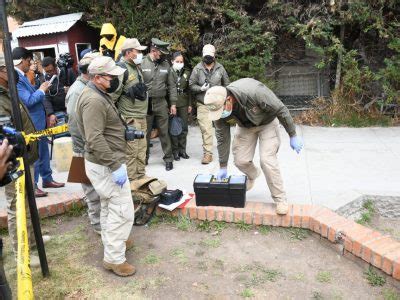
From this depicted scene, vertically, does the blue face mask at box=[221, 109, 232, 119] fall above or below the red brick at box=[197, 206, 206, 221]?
above

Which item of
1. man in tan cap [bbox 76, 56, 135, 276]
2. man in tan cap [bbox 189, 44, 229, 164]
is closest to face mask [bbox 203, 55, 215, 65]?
man in tan cap [bbox 189, 44, 229, 164]

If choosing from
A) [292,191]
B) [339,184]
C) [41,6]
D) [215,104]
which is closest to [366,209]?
[339,184]

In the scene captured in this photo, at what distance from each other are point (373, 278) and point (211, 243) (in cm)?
141

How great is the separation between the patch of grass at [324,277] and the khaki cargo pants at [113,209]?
1608 mm

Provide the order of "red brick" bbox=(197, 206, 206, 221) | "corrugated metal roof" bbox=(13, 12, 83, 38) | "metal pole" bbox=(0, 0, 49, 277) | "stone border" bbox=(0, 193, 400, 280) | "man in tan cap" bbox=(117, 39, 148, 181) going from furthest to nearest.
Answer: "corrugated metal roof" bbox=(13, 12, 83, 38)
"man in tan cap" bbox=(117, 39, 148, 181)
"red brick" bbox=(197, 206, 206, 221)
"stone border" bbox=(0, 193, 400, 280)
"metal pole" bbox=(0, 0, 49, 277)

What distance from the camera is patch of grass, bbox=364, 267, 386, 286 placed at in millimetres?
3107

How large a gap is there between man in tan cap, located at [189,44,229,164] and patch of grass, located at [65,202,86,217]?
78.5 inches

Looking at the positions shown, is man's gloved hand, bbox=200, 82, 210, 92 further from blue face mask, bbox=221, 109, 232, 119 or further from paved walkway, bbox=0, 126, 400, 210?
blue face mask, bbox=221, 109, 232, 119

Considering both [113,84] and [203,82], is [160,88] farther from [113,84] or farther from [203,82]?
[113,84]

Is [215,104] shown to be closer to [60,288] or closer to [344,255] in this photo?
[344,255]

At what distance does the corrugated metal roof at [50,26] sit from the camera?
829 cm

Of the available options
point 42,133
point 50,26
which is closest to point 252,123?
point 42,133

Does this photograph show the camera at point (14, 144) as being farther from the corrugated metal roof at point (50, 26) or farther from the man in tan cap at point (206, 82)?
the corrugated metal roof at point (50, 26)

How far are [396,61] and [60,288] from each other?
22.2ft
